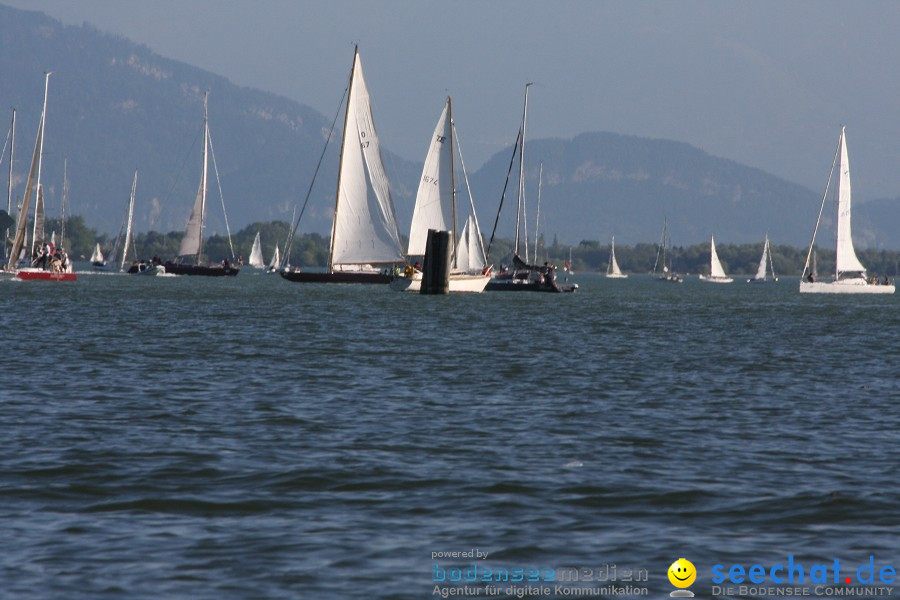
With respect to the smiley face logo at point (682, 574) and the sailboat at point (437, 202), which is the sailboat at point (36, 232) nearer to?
the sailboat at point (437, 202)

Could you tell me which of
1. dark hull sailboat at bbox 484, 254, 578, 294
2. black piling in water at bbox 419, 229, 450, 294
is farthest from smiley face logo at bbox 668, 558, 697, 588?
dark hull sailboat at bbox 484, 254, 578, 294

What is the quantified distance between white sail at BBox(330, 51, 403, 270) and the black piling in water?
9646mm

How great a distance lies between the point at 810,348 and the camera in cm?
4844

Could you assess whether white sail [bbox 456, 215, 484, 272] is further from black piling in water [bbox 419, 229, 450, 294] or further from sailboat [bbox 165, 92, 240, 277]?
sailboat [bbox 165, 92, 240, 277]

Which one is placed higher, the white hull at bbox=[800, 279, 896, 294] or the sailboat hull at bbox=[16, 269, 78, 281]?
the white hull at bbox=[800, 279, 896, 294]

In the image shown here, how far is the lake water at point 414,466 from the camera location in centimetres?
1409

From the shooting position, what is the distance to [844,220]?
128 meters

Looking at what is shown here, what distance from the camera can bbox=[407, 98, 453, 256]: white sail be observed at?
100 meters

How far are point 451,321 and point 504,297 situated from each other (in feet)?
128

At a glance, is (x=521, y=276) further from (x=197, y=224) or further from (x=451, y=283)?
(x=197, y=224)

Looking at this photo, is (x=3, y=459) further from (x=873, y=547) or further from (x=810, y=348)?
(x=810, y=348)

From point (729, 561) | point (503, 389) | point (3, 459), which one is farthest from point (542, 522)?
point (503, 389)

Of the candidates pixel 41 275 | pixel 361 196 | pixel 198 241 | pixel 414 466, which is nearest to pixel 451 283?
pixel 361 196

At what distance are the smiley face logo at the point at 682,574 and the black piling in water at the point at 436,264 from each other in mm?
79549
